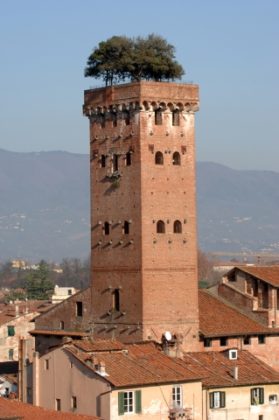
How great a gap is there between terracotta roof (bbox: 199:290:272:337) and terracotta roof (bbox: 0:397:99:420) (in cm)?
1296

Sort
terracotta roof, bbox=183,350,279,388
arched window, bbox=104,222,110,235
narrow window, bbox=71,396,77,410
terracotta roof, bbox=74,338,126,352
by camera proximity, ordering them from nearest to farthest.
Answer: narrow window, bbox=71,396,77,410
terracotta roof, bbox=74,338,126,352
terracotta roof, bbox=183,350,279,388
arched window, bbox=104,222,110,235

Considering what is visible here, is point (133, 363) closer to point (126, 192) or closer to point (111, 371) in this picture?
point (111, 371)

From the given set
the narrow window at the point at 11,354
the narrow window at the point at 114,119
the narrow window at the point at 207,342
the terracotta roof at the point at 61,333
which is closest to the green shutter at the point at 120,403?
the terracotta roof at the point at 61,333

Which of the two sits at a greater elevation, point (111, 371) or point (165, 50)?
point (165, 50)

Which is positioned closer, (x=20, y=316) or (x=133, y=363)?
(x=133, y=363)

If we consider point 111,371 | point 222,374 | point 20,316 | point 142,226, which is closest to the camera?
point 111,371

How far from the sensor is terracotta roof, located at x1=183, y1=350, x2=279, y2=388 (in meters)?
54.5

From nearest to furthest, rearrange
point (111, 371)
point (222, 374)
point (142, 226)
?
point (111, 371), point (222, 374), point (142, 226)

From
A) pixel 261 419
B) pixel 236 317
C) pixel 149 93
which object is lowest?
pixel 261 419

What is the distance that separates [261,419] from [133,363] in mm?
5421

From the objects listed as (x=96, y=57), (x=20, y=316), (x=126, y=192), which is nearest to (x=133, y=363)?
(x=126, y=192)

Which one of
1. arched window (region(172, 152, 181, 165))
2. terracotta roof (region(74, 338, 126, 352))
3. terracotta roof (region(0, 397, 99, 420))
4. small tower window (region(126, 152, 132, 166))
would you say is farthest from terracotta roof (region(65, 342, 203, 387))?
arched window (region(172, 152, 181, 165))

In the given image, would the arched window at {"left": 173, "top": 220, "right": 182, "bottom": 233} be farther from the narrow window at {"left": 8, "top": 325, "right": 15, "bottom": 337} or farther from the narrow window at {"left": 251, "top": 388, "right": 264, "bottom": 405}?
the narrow window at {"left": 8, "top": 325, "right": 15, "bottom": 337}

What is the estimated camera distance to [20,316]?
8831cm
